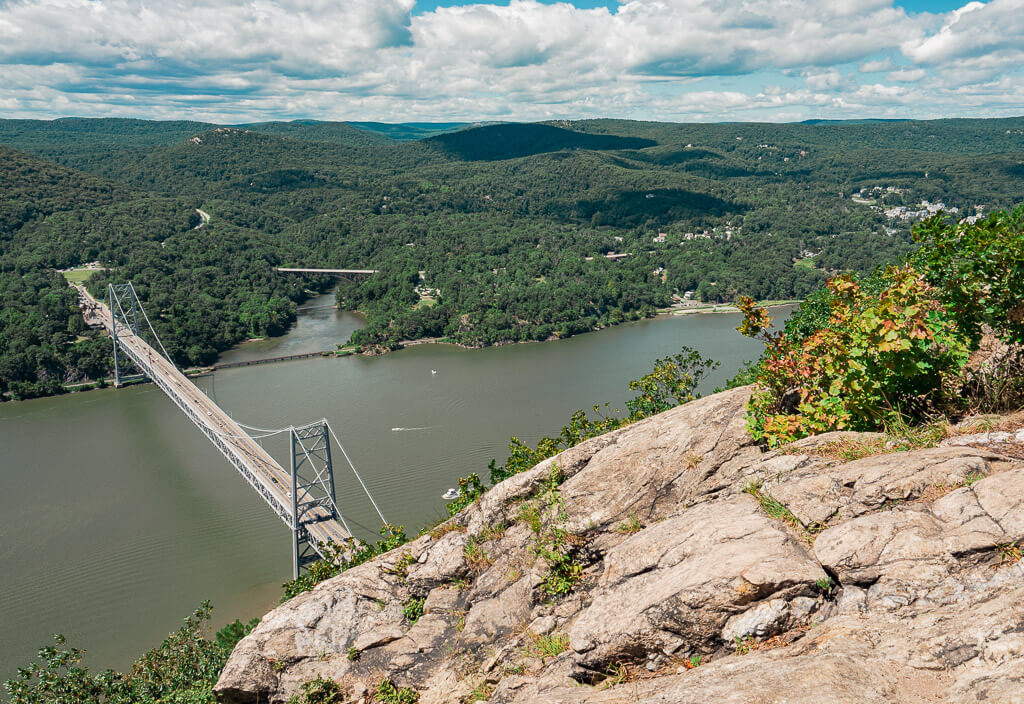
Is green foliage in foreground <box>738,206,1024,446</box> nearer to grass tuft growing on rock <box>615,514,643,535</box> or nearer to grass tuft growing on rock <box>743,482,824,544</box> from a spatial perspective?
grass tuft growing on rock <box>743,482,824,544</box>

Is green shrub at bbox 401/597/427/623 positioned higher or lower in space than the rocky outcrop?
lower

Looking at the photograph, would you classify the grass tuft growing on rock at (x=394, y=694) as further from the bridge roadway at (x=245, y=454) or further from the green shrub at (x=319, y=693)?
the bridge roadway at (x=245, y=454)

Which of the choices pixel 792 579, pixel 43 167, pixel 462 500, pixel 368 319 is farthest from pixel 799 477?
pixel 43 167

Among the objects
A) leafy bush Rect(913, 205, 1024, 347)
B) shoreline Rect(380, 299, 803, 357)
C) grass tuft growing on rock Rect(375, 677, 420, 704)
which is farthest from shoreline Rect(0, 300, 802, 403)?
grass tuft growing on rock Rect(375, 677, 420, 704)

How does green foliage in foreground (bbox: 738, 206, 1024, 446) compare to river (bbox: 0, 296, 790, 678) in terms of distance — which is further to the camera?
river (bbox: 0, 296, 790, 678)

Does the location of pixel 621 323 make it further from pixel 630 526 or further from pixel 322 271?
pixel 630 526

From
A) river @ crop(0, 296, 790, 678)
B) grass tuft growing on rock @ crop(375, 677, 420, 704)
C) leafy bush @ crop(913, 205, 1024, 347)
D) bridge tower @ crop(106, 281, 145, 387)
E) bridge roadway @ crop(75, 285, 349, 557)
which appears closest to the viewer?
leafy bush @ crop(913, 205, 1024, 347)

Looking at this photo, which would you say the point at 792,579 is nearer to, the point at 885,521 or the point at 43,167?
the point at 885,521
